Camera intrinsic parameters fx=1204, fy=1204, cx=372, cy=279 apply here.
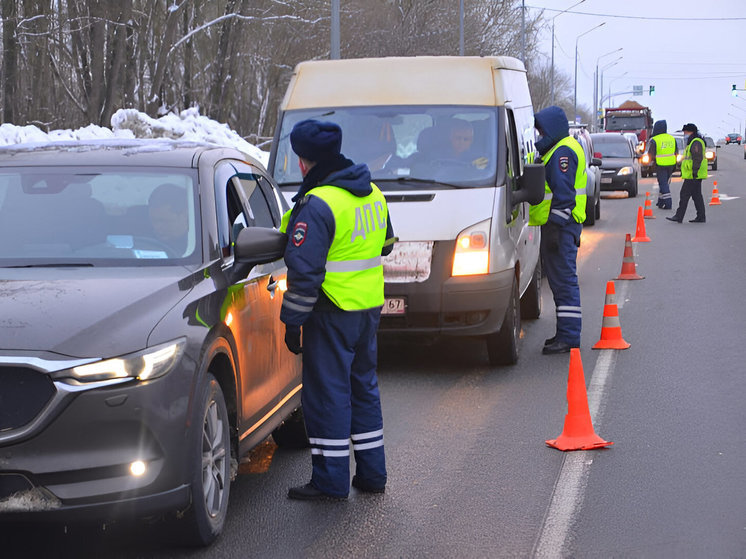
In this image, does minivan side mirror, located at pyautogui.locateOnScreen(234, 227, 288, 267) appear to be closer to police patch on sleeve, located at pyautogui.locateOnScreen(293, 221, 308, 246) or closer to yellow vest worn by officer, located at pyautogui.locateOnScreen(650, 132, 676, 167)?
police patch on sleeve, located at pyautogui.locateOnScreen(293, 221, 308, 246)

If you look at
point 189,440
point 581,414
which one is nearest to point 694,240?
point 581,414

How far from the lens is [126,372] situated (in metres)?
4.45

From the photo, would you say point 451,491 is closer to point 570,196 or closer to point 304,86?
point 570,196

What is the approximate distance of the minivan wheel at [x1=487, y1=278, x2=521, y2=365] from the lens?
30.9 ft

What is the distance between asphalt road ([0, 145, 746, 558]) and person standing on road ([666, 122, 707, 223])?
1202cm

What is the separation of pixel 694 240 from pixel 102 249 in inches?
636

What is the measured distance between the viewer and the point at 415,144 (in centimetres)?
993

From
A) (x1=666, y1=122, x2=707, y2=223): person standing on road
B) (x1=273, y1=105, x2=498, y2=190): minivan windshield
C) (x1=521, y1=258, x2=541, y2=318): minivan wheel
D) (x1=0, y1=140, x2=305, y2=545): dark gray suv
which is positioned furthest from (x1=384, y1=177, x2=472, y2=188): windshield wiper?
(x1=666, y1=122, x2=707, y2=223): person standing on road

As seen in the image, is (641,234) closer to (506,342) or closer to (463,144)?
(463,144)

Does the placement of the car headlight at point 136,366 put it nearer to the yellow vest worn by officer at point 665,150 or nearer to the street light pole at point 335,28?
the street light pole at point 335,28

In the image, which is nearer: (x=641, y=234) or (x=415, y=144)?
(x=415, y=144)

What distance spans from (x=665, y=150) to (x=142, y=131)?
11.3 meters

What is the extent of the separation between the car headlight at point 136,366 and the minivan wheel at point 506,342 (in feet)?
16.5

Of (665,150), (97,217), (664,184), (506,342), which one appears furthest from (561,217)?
(664,184)
